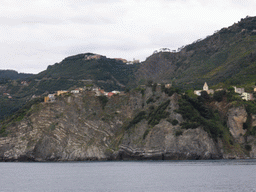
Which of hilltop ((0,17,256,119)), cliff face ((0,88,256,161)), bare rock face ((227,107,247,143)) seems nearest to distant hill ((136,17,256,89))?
hilltop ((0,17,256,119))

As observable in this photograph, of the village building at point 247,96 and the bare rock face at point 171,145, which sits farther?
the village building at point 247,96

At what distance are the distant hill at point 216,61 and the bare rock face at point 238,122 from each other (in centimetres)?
2349

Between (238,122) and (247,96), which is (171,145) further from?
(247,96)

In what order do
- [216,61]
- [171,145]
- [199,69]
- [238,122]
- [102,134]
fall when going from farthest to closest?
1. [199,69]
2. [216,61]
3. [102,134]
4. [238,122]
5. [171,145]

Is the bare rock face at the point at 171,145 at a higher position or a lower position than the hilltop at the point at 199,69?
lower

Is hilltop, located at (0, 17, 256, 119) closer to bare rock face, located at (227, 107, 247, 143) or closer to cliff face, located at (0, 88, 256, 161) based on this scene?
bare rock face, located at (227, 107, 247, 143)

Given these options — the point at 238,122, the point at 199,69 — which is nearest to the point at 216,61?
the point at 199,69

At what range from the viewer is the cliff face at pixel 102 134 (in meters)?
100

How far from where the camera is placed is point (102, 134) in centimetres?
11769

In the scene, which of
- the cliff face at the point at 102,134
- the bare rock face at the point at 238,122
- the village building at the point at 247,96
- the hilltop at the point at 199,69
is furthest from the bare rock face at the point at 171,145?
the hilltop at the point at 199,69

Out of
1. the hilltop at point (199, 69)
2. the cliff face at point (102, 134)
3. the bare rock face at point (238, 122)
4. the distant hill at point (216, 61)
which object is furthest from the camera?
the hilltop at point (199, 69)

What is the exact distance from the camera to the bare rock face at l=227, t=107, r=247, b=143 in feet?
353

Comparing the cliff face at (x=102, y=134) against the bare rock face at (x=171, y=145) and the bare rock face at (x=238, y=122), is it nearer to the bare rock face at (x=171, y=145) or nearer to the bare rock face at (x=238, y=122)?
the bare rock face at (x=171, y=145)

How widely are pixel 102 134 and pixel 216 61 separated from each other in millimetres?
64208
